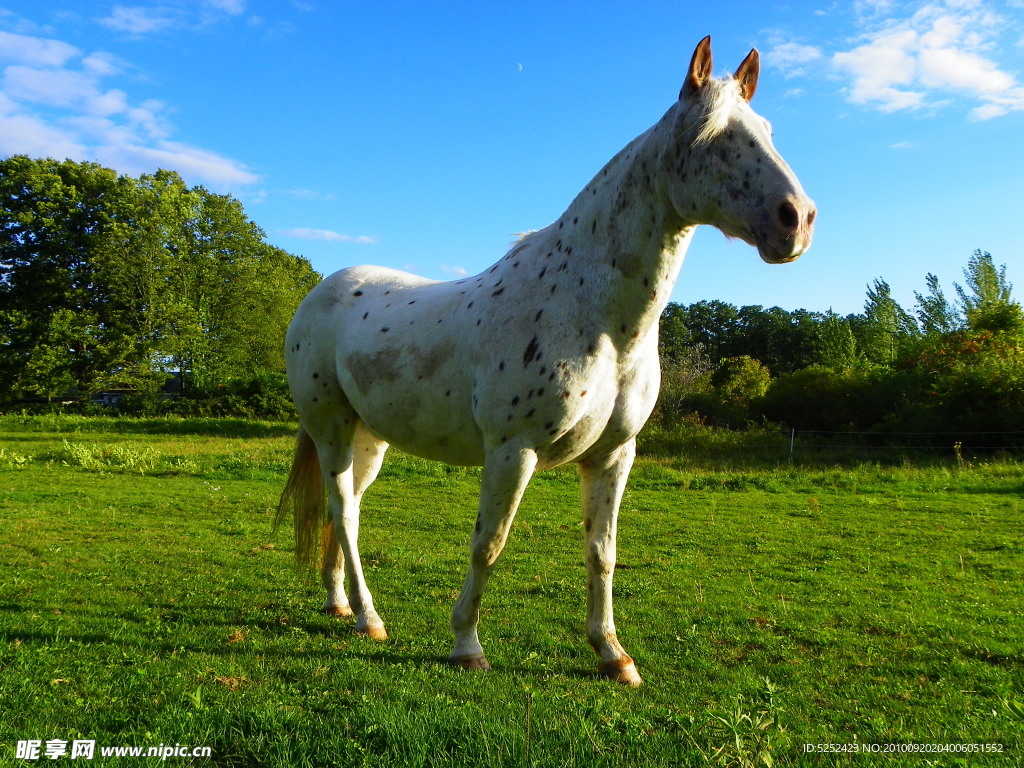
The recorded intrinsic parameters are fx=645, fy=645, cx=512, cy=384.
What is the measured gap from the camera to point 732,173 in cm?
285

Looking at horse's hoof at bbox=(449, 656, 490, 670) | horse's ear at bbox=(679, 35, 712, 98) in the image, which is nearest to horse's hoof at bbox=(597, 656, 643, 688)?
horse's hoof at bbox=(449, 656, 490, 670)

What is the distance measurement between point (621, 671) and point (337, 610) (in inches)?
89.8

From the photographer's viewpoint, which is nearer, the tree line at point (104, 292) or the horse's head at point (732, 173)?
the horse's head at point (732, 173)

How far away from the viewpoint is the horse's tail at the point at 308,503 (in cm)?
508

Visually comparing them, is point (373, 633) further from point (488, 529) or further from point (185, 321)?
point (185, 321)

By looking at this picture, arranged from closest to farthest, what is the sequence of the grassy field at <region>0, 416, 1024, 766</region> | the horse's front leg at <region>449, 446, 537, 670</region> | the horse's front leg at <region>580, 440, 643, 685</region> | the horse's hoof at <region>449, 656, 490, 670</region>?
the grassy field at <region>0, 416, 1024, 766</region> → the horse's front leg at <region>449, 446, 537, 670</region> → the horse's hoof at <region>449, 656, 490, 670</region> → the horse's front leg at <region>580, 440, 643, 685</region>

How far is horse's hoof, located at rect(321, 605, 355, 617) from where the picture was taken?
481 centimetres

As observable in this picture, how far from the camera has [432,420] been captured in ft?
12.8

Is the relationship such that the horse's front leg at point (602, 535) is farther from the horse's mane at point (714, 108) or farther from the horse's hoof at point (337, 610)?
the horse's hoof at point (337, 610)

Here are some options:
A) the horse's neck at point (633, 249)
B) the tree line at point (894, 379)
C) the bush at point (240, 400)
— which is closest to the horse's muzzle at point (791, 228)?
the horse's neck at point (633, 249)

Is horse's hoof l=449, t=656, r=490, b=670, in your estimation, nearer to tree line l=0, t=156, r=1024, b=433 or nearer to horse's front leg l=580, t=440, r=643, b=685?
horse's front leg l=580, t=440, r=643, b=685

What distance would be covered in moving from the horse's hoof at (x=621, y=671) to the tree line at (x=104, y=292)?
35461 millimetres

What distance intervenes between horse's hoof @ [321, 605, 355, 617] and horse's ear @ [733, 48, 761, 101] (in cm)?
427

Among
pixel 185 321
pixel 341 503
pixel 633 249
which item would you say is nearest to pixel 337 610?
pixel 341 503
